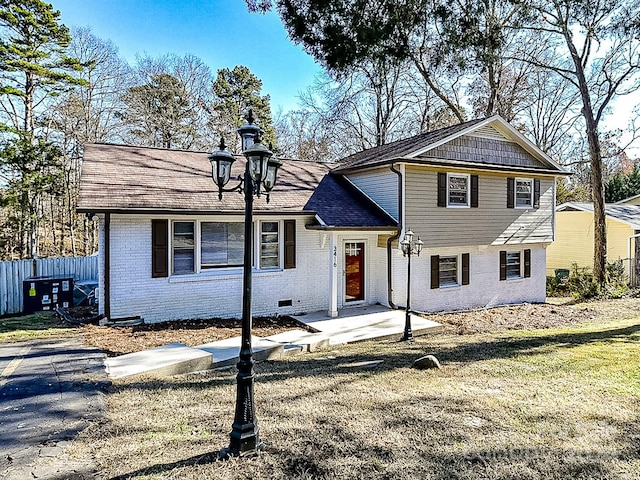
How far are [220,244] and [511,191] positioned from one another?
32.8ft

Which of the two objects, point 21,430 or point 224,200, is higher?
point 224,200

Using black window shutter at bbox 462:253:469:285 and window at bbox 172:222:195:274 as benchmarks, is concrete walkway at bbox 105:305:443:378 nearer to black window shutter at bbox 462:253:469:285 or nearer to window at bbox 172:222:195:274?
window at bbox 172:222:195:274

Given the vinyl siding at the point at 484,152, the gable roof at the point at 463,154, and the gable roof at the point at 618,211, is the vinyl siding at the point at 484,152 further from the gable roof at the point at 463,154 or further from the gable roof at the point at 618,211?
the gable roof at the point at 618,211

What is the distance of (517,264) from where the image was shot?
1484cm

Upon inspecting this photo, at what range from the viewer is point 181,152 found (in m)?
13.5

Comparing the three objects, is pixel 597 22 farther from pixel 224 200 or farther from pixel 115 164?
pixel 115 164

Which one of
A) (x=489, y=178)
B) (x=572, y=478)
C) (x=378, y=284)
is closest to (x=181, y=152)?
(x=378, y=284)

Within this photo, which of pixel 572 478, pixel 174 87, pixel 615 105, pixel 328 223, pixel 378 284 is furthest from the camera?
pixel 174 87

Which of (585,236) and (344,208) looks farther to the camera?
(585,236)

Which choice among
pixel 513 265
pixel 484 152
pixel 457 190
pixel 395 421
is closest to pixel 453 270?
pixel 457 190

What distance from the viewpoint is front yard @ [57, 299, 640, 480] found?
338 centimetres

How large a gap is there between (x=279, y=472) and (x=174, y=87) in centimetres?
2618

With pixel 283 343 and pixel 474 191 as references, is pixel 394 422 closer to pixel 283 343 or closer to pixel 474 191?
pixel 283 343

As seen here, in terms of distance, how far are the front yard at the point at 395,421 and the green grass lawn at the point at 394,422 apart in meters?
0.02
